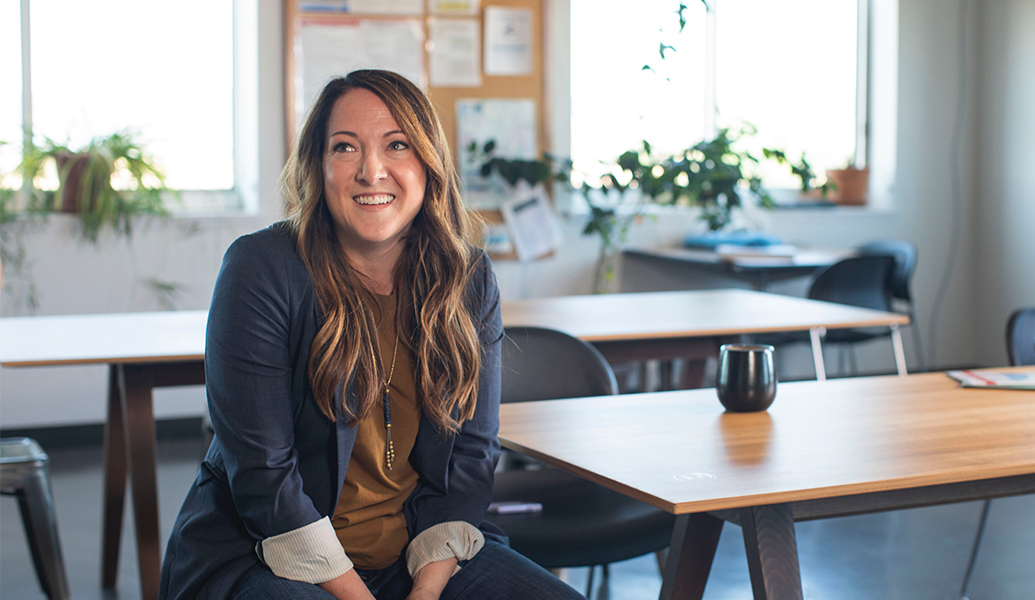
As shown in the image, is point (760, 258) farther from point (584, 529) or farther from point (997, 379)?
point (584, 529)

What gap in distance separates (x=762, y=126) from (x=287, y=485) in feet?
14.5

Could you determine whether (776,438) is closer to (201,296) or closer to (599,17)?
(201,296)

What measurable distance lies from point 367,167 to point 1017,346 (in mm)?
1726

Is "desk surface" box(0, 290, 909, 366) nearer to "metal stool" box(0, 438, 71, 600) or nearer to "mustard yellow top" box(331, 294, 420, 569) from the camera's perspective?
"metal stool" box(0, 438, 71, 600)

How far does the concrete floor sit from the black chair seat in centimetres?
70

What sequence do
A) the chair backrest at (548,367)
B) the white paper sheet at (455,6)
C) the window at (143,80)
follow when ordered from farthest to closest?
the white paper sheet at (455,6)
the window at (143,80)
the chair backrest at (548,367)

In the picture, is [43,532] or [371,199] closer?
[371,199]

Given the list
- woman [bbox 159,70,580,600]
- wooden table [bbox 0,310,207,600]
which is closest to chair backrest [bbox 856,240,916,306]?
wooden table [bbox 0,310,207,600]

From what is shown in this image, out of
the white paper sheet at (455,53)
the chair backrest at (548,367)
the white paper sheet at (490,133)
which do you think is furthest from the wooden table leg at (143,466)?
the white paper sheet at (455,53)

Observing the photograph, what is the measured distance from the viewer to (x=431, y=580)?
4.25ft

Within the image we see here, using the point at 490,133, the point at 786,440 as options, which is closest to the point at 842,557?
the point at 786,440

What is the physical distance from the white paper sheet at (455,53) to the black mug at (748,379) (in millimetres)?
3196

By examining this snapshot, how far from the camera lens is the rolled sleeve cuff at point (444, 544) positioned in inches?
52.1

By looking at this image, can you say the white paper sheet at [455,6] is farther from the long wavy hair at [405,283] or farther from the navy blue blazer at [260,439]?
the navy blue blazer at [260,439]
